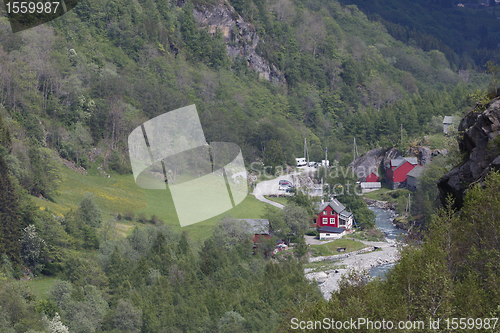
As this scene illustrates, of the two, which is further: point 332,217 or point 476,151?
point 332,217

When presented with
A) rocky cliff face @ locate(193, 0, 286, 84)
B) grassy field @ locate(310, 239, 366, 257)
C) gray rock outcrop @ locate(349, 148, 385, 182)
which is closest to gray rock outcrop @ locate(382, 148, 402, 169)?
gray rock outcrop @ locate(349, 148, 385, 182)

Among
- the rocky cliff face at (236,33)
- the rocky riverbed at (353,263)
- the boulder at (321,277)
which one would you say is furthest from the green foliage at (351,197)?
the rocky cliff face at (236,33)

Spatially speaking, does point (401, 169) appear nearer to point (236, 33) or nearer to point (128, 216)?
point (128, 216)

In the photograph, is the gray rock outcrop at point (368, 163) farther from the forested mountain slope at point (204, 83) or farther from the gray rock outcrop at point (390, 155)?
the forested mountain slope at point (204, 83)

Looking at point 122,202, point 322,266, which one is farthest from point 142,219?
point 322,266

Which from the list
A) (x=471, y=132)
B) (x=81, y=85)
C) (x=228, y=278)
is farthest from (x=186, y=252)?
(x=81, y=85)

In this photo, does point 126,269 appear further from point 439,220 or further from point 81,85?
point 81,85
